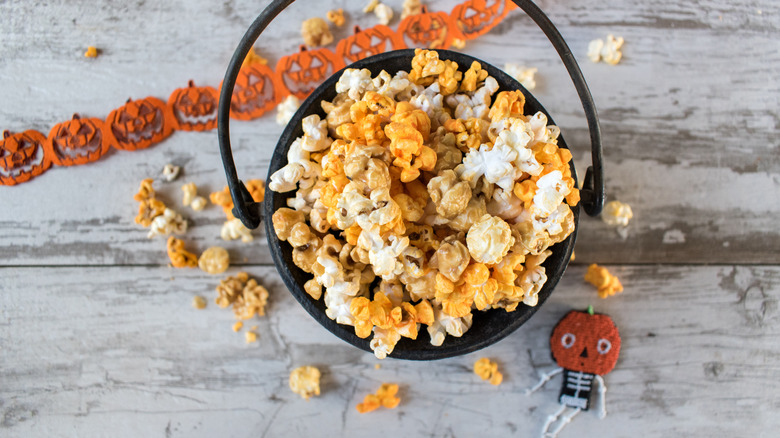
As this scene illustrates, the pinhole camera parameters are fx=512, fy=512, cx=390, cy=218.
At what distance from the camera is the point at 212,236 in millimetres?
857

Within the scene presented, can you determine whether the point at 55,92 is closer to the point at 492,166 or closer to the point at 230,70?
the point at 230,70

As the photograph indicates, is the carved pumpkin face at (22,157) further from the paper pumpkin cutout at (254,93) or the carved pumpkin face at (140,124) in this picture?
the paper pumpkin cutout at (254,93)

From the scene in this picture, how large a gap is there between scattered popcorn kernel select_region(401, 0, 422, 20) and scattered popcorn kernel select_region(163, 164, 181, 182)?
0.47 m

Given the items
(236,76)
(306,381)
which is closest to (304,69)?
(236,76)

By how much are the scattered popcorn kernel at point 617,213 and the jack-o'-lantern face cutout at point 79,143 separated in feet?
2.75

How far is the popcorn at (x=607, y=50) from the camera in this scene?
872 mm

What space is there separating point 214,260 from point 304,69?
35 cm

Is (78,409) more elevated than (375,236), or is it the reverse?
(375,236)

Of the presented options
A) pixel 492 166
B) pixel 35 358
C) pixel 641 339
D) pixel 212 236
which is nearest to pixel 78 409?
pixel 35 358

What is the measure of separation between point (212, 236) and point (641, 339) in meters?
0.74

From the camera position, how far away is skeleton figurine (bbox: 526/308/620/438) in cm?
83

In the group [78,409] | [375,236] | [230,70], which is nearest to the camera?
[375,236]

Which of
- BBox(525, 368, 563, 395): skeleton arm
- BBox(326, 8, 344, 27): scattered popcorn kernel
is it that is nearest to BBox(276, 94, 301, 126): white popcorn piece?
BBox(326, 8, 344, 27): scattered popcorn kernel

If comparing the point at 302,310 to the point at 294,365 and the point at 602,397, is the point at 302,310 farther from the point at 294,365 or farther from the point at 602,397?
the point at 602,397
